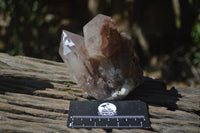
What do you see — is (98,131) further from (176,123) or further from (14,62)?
(14,62)

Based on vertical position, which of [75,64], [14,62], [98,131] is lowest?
[98,131]

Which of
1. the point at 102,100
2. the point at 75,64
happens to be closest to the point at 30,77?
the point at 75,64

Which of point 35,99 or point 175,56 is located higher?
point 175,56

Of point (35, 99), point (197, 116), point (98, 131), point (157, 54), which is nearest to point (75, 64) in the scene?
point (35, 99)

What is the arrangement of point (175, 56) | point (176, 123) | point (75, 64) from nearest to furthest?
point (176, 123) < point (75, 64) < point (175, 56)

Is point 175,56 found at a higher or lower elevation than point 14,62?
higher

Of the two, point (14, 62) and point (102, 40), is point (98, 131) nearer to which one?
point (102, 40)

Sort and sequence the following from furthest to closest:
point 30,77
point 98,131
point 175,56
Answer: point 175,56 → point 30,77 → point 98,131

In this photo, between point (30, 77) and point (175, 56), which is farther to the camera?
point (175, 56)

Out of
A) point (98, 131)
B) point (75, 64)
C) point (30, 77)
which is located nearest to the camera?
point (98, 131)
